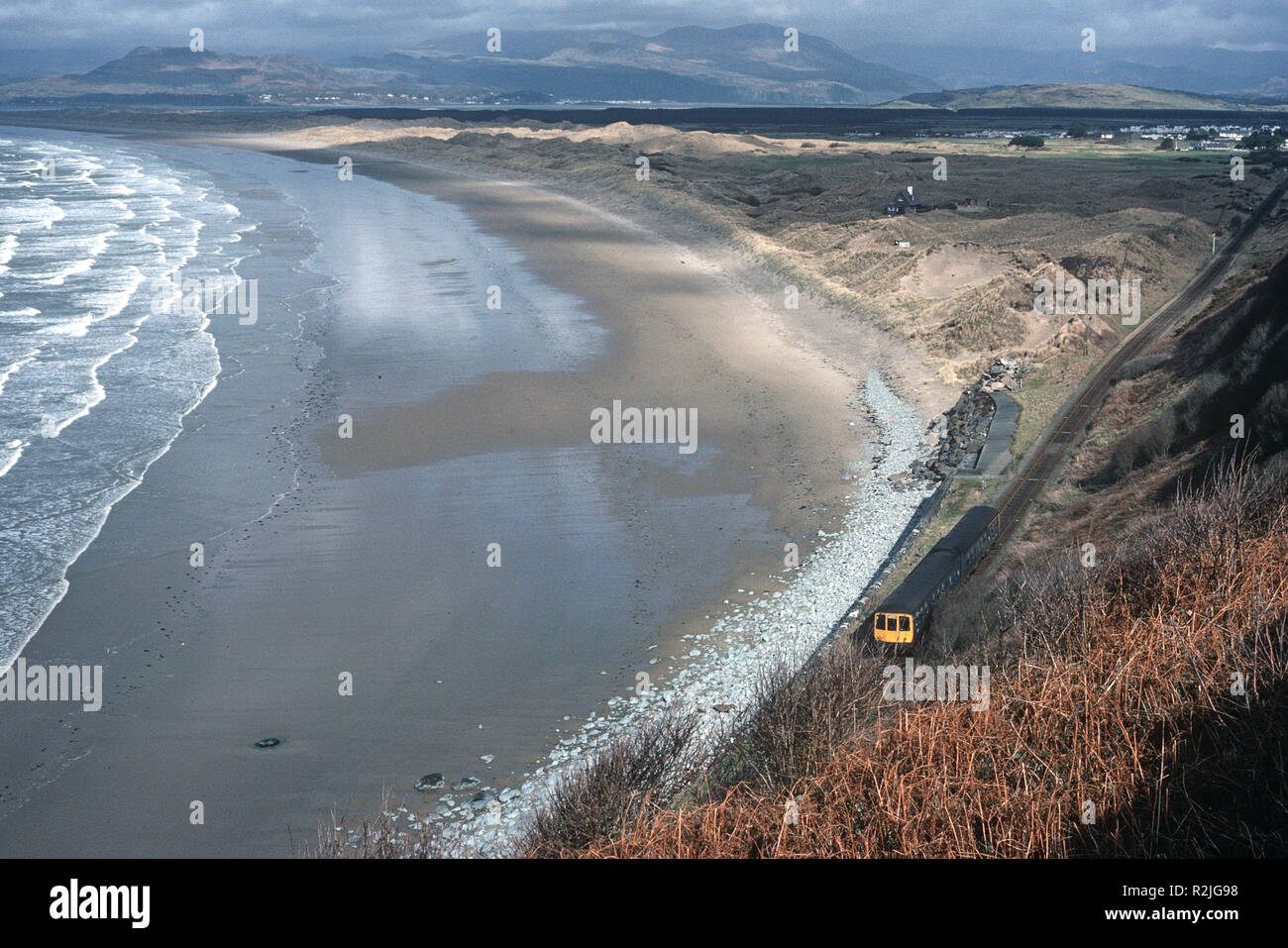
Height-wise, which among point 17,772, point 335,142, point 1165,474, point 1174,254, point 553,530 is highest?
point 335,142

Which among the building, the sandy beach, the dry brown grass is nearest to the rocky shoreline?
the sandy beach

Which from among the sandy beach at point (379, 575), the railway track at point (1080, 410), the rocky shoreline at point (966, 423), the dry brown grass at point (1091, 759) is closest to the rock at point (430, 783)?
the sandy beach at point (379, 575)

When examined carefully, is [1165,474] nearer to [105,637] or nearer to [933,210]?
[105,637]

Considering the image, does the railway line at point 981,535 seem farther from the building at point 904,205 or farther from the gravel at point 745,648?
the building at point 904,205

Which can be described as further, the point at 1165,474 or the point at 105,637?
the point at 1165,474

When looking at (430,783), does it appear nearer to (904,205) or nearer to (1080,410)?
(1080,410)

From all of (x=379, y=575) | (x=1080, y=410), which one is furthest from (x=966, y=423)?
(x=379, y=575)
